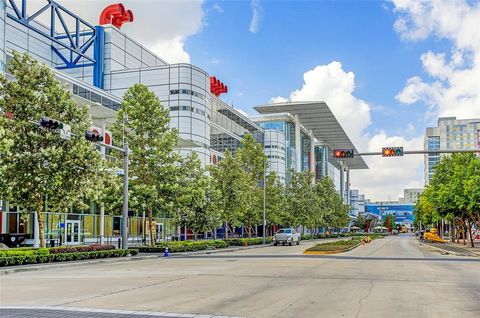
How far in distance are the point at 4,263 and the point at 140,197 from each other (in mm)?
14591

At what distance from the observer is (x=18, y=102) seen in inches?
1112

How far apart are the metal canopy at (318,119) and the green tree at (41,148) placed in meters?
78.7

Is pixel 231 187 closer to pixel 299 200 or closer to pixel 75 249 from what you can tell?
pixel 75 249

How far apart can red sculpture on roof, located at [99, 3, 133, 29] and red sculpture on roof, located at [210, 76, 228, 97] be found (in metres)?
16.8

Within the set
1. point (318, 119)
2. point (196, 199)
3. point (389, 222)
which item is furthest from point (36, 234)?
point (389, 222)

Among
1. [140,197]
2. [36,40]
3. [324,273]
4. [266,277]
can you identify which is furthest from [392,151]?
[36,40]

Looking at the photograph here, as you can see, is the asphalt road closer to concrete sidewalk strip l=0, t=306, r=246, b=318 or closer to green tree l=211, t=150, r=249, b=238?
concrete sidewalk strip l=0, t=306, r=246, b=318

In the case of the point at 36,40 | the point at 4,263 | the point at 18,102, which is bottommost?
the point at 4,263

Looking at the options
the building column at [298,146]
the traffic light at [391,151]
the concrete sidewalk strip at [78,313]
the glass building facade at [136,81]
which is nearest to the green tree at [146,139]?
the traffic light at [391,151]

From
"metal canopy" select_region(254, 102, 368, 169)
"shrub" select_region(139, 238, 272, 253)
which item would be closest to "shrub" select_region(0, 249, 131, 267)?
"shrub" select_region(139, 238, 272, 253)

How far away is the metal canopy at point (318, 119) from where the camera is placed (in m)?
107

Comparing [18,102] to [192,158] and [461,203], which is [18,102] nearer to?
[192,158]

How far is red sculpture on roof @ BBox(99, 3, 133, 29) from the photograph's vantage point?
75.2 metres

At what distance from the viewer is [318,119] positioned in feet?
378
